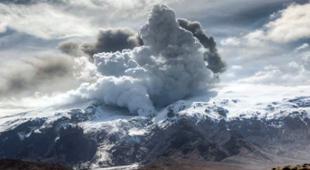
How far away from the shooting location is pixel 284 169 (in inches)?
2729

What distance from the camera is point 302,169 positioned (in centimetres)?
6675

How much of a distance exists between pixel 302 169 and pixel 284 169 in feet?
9.84
